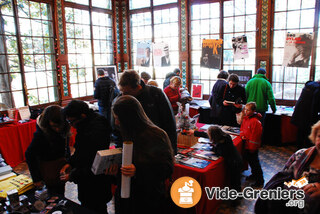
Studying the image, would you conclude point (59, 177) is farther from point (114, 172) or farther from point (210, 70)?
point (210, 70)

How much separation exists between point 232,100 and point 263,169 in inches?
51.6

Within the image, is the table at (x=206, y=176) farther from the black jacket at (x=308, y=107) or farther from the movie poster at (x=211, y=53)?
the movie poster at (x=211, y=53)

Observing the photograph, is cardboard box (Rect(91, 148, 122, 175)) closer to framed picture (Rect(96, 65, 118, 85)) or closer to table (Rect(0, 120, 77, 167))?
table (Rect(0, 120, 77, 167))

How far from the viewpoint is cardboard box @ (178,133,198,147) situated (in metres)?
3.52

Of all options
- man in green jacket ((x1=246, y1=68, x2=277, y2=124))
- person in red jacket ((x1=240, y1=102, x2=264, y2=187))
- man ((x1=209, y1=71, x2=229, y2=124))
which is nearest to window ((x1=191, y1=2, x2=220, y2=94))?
man in green jacket ((x1=246, y1=68, x2=277, y2=124))

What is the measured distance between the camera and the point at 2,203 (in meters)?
2.19

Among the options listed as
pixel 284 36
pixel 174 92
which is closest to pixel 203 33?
pixel 284 36

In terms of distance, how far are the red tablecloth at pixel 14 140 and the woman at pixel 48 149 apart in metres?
2.91

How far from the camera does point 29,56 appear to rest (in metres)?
6.05

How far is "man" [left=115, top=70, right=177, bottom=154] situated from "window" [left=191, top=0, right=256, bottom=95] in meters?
4.73

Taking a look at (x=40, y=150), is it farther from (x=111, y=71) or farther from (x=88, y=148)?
(x=111, y=71)

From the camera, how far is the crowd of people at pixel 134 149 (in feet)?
5.30

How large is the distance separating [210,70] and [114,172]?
577 centimetres

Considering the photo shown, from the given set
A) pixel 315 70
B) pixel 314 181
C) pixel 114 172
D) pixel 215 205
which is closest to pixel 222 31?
pixel 315 70
